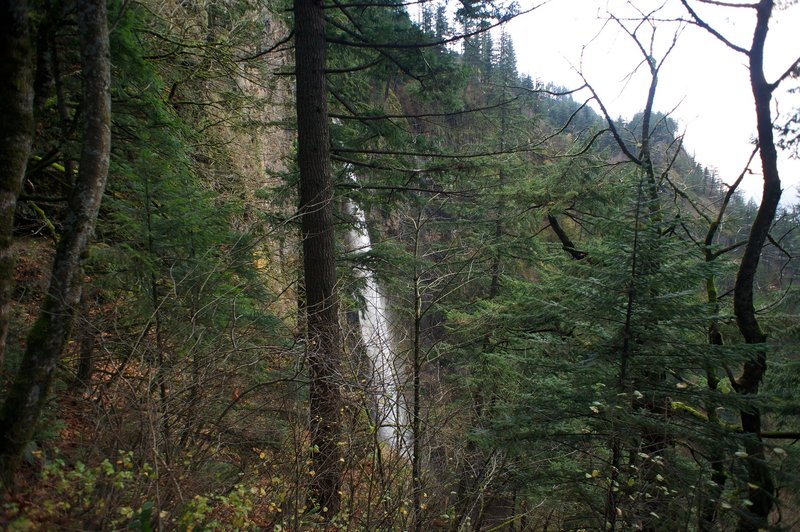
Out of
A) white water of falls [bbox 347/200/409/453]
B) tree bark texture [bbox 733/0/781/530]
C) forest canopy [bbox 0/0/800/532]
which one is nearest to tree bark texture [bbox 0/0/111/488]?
forest canopy [bbox 0/0/800/532]

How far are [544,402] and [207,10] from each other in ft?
30.8

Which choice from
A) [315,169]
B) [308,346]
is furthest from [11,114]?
[315,169]

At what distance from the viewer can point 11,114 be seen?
8.87ft

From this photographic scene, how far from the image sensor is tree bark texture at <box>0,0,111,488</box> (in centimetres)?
276

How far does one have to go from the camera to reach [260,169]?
12094mm

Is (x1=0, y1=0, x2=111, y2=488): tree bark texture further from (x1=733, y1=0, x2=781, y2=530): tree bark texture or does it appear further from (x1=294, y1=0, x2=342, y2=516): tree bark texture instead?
(x1=733, y1=0, x2=781, y2=530): tree bark texture

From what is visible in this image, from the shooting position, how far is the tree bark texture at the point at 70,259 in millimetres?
2756

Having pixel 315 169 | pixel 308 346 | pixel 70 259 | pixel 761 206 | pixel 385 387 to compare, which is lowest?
pixel 385 387

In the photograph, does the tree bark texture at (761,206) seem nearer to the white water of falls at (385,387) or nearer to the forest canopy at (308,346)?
the forest canopy at (308,346)

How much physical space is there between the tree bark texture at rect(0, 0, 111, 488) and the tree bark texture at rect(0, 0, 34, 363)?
0.20m

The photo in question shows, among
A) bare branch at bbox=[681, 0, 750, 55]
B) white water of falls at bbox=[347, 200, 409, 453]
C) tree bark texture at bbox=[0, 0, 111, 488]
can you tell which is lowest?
white water of falls at bbox=[347, 200, 409, 453]

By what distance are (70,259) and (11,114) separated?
902 millimetres

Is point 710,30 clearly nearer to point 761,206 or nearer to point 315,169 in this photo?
point 761,206

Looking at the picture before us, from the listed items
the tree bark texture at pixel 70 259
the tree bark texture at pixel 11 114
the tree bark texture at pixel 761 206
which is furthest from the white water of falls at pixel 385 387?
the tree bark texture at pixel 761 206
